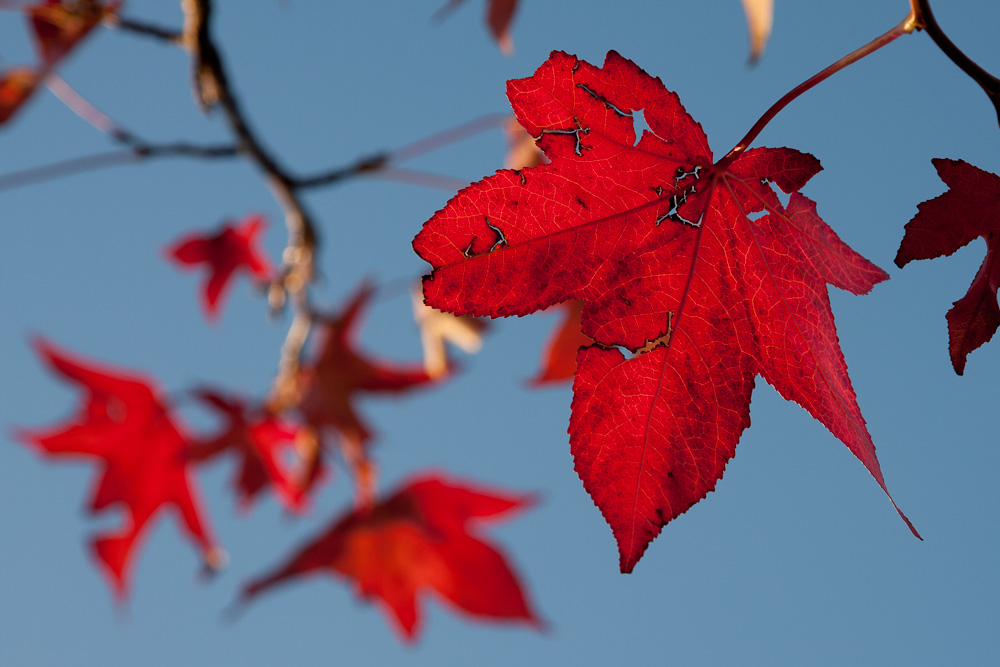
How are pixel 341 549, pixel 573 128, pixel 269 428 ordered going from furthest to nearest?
pixel 269 428, pixel 341 549, pixel 573 128

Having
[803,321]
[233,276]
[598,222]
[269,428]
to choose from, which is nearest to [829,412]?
[803,321]

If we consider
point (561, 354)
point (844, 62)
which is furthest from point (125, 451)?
point (844, 62)

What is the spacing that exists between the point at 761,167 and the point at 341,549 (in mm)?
850

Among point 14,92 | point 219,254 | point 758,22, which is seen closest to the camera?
point 758,22

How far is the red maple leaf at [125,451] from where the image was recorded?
1173mm

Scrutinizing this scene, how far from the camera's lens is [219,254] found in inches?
60.2

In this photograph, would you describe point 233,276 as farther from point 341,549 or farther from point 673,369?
point 673,369

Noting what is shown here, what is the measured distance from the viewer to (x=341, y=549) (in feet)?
3.63

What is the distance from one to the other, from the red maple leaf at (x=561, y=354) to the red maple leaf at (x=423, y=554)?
0.97 feet

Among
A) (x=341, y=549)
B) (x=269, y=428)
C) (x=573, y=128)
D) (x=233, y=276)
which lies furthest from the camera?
(x=233, y=276)

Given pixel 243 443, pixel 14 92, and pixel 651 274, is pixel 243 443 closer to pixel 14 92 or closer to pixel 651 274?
pixel 14 92

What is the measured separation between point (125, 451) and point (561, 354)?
0.71m

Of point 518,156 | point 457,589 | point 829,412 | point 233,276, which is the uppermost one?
point 518,156

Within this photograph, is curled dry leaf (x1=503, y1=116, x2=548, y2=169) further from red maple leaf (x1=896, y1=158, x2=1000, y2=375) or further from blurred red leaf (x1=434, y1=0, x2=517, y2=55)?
red maple leaf (x1=896, y1=158, x2=1000, y2=375)
